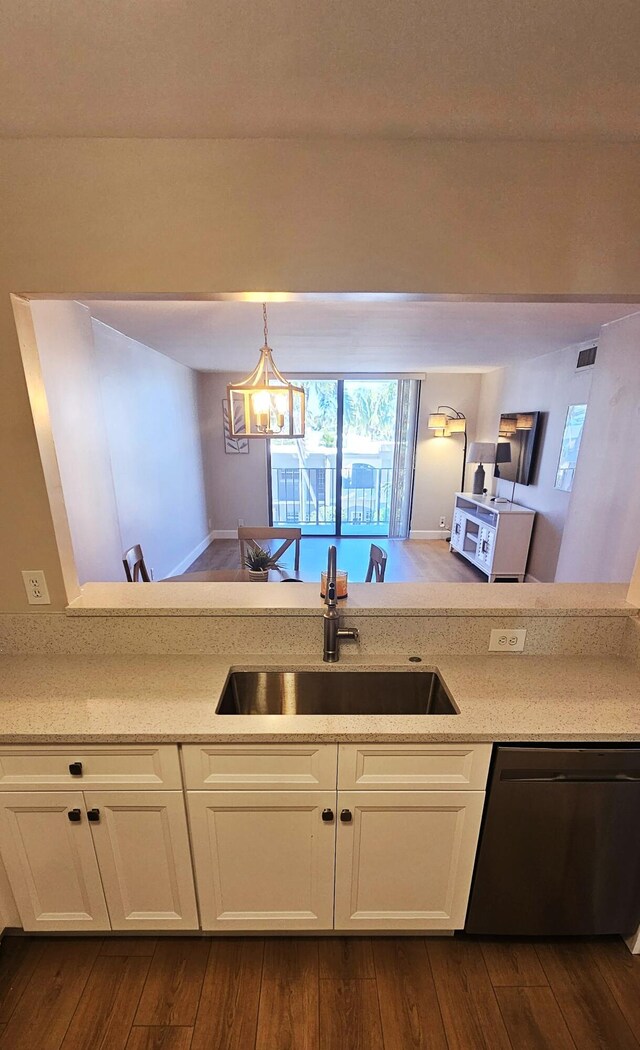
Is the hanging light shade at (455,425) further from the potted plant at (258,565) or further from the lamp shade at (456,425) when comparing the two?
the potted plant at (258,565)

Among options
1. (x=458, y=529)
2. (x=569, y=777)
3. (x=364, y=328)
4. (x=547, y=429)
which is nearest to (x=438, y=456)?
(x=458, y=529)

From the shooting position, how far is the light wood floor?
485 centimetres

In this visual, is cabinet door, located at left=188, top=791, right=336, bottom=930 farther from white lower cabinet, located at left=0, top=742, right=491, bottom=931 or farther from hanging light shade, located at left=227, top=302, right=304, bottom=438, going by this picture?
hanging light shade, located at left=227, top=302, right=304, bottom=438

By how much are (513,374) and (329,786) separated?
5.05 m

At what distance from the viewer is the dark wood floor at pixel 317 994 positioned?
3.88 feet

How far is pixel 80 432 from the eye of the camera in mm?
2666

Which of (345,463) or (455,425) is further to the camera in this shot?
(345,463)

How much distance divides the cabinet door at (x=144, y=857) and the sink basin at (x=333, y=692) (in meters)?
0.36

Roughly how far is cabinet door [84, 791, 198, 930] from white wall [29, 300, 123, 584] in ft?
5.08

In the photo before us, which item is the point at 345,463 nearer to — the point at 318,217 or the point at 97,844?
the point at 318,217

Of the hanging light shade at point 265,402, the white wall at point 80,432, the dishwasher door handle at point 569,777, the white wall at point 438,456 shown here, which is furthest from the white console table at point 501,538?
the white wall at point 80,432

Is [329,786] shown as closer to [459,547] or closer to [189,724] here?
[189,724]

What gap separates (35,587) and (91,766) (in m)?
0.67

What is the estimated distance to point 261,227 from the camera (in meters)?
1.20
